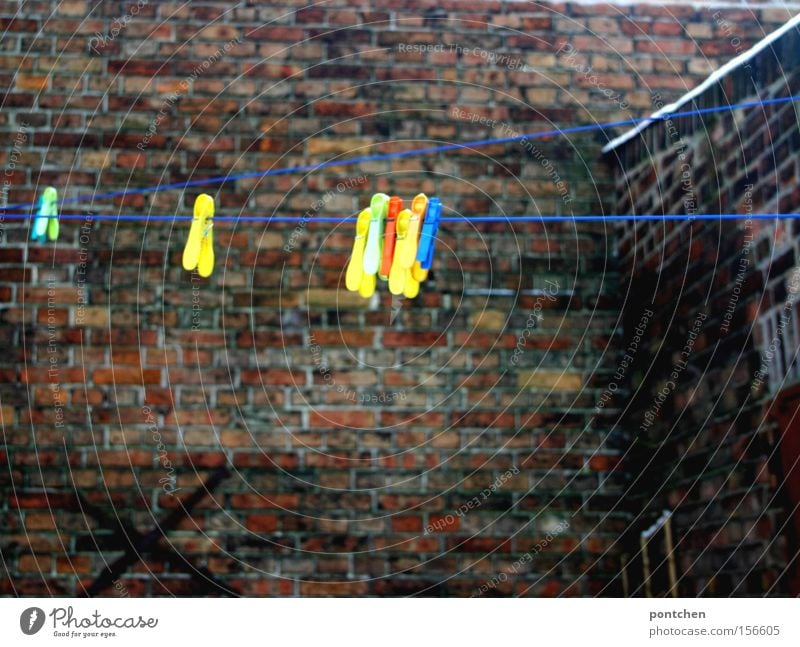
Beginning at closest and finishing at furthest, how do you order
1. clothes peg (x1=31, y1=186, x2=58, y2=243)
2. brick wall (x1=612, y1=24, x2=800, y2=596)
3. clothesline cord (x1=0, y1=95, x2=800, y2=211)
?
brick wall (x1=612, y1=24, x2=800, y2=596) < clothes peg (x1=31, y1=186, x2=58, y2=243) < clothesline cord (x1=0, y1=95, x2=800, y2=211)

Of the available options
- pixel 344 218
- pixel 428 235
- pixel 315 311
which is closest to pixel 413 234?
pixel 428 235

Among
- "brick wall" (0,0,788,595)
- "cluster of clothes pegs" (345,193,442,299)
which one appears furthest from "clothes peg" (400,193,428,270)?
"brick wall" (0,0,788,595)

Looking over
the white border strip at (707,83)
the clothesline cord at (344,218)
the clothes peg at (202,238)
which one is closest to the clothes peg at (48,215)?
the clothesline cord at (344,218)

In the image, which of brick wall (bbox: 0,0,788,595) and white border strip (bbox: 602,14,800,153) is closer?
white border strip (bbox: 602,14,800,153)

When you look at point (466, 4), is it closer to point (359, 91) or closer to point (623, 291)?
point (359, 91)

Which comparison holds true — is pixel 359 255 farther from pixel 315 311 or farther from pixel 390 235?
pixel 315 311

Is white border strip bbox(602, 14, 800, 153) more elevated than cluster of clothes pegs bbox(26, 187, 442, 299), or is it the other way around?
white border strip bbox(602, 14, 800, 153)

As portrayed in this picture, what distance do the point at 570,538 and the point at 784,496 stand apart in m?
0.45

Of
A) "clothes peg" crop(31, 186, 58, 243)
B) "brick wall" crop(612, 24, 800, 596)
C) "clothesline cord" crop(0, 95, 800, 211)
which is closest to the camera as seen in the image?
"brick wall" crop(612, 24, 800, 596)

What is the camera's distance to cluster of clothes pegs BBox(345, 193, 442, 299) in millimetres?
1868

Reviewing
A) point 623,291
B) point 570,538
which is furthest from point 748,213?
point 570,538

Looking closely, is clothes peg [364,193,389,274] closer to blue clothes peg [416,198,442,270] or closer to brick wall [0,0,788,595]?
blue clothes peg [416,198,442,270]

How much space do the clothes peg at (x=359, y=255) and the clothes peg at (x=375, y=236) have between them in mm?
12

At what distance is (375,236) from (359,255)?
4cm
